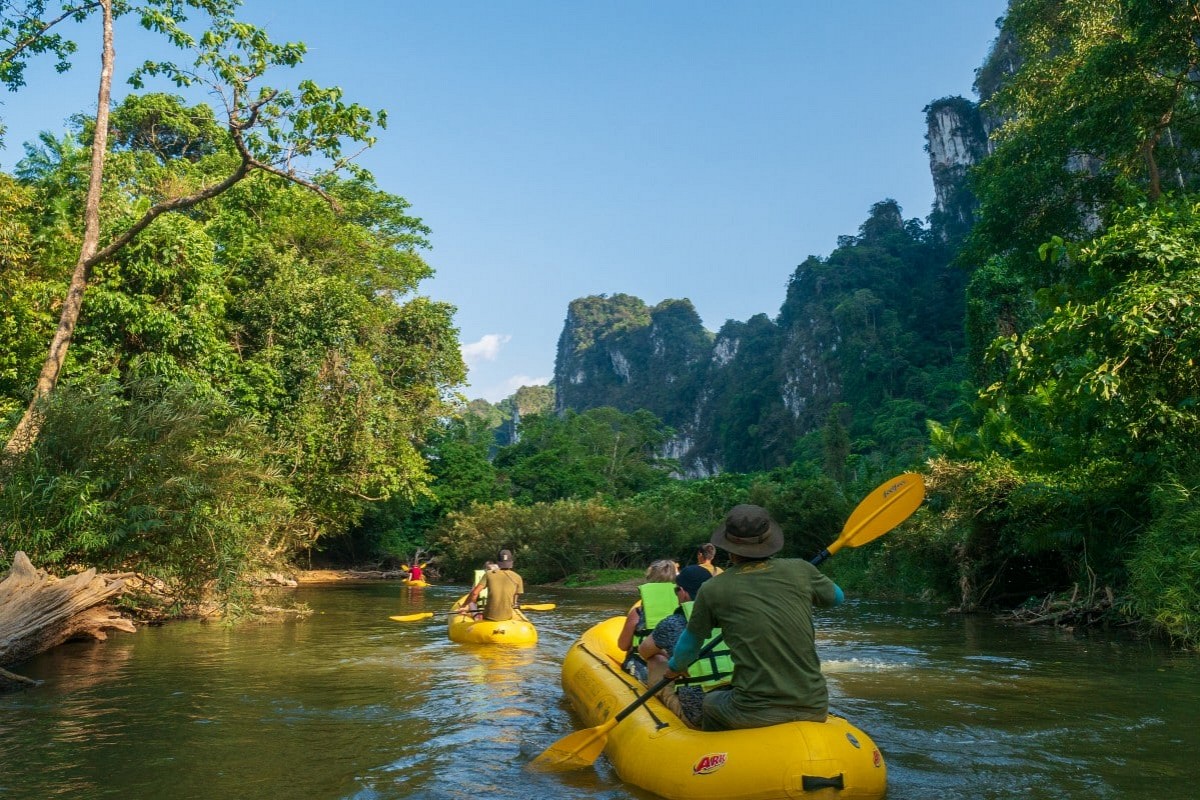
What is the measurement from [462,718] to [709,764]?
10.2 feet

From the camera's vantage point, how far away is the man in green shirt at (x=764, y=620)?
172 inches

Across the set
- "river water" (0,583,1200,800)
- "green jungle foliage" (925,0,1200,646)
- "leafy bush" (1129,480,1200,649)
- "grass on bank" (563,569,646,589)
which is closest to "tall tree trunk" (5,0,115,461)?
"river water" (0,583,1200,800)

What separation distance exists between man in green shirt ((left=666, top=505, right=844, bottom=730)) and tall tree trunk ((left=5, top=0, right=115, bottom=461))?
954 centimetres

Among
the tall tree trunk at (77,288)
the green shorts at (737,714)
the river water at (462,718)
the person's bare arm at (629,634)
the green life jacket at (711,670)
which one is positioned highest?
the tall tree trunk at (77,288)

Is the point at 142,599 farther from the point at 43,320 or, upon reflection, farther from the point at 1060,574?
the point at 1060,574

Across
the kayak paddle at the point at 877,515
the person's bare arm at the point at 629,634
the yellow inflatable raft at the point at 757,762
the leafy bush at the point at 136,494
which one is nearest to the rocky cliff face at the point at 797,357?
the leafy bush at the point at 136,494

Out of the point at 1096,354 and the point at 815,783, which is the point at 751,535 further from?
the point at 1096,354

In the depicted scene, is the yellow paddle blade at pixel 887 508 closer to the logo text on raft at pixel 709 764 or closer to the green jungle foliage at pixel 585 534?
the logo text on raft at pixel 709 764

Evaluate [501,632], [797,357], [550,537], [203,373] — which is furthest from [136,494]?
[797,357]

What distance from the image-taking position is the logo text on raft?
436 cm

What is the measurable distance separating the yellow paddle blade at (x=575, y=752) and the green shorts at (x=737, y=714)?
913 mm

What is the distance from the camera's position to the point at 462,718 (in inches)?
274

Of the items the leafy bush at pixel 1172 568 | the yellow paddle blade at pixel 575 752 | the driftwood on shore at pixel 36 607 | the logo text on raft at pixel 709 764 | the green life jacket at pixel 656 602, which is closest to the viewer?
the logo text on raft at pixel 709 764

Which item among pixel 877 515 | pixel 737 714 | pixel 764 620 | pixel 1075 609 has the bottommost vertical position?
pixel 1075 609
